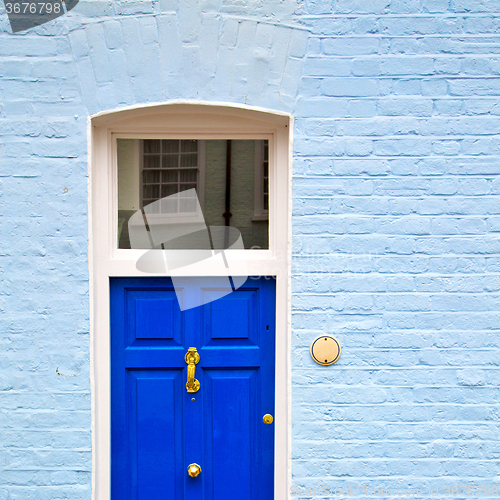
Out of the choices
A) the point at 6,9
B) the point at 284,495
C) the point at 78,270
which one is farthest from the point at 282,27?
the point at 284,495

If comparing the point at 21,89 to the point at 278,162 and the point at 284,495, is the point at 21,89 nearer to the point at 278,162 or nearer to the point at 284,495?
the point at 278,162

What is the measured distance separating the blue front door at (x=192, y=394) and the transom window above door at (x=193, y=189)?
1.07 feet

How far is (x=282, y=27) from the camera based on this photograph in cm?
225

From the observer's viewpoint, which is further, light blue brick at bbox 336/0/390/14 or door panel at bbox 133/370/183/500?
door panel at bbox 133/370/183/500

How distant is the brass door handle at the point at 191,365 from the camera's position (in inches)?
95.4

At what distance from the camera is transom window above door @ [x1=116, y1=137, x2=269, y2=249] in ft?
8.09

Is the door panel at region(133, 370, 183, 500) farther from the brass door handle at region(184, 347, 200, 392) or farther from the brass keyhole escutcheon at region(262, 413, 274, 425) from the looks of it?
the brass keyhole escutcheon at region(262, 413, 274, 425)

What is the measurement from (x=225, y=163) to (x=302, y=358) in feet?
4.08

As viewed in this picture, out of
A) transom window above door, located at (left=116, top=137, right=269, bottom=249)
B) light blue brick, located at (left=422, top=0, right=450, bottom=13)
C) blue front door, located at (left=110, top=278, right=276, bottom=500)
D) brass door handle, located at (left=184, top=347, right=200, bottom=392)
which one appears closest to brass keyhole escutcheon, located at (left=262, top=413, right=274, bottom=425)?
blue front door, located at (left=110, top=278, right=276, bottom=500)

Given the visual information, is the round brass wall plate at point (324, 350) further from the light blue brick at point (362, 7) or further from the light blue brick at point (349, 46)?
the light blue brick at point (362, 7)

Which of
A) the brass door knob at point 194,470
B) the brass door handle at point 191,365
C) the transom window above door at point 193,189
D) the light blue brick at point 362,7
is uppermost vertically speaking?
the light blue brick at point 362,7

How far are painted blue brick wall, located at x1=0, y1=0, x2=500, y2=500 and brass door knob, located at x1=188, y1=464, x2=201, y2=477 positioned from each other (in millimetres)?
576

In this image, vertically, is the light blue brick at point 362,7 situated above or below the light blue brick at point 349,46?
above

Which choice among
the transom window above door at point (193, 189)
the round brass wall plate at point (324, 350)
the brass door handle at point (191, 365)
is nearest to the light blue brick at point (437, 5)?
the transom window above door at point (193, 189)
